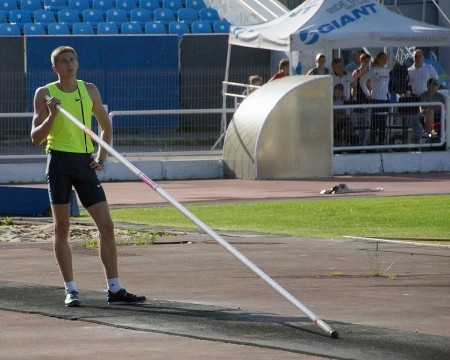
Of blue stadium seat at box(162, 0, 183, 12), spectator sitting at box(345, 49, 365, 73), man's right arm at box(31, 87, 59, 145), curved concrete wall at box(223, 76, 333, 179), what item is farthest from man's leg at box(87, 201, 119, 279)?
Result: blue stadium seat at box(162, 0, 183, 12)

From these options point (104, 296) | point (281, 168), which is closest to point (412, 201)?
point (281, 168)

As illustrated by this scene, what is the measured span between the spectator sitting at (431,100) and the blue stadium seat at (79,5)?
11.0m

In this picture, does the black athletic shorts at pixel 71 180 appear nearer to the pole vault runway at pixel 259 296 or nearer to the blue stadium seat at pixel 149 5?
the pole vault runway at pixel 259 296

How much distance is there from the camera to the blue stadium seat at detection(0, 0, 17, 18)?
3297cm

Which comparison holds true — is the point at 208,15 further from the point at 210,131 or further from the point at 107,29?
the point at 210,131

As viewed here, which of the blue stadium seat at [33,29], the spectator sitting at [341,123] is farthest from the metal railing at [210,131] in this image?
the blue stadium seat at [33,29]

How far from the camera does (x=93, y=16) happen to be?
33531 mm

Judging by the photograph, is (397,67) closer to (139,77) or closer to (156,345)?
(139,77)

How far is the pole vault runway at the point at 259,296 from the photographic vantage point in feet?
26.3

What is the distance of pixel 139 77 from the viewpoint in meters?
28.9

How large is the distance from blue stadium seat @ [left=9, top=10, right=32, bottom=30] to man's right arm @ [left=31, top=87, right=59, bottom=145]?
2300cm

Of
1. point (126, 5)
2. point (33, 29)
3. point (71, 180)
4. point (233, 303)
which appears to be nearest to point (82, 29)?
point (33, 29)

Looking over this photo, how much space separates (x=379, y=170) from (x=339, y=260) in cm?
1333

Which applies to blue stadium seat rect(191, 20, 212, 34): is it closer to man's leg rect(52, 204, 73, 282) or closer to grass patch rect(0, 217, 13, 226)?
grass patch rect(0, 217, 13, 226)
